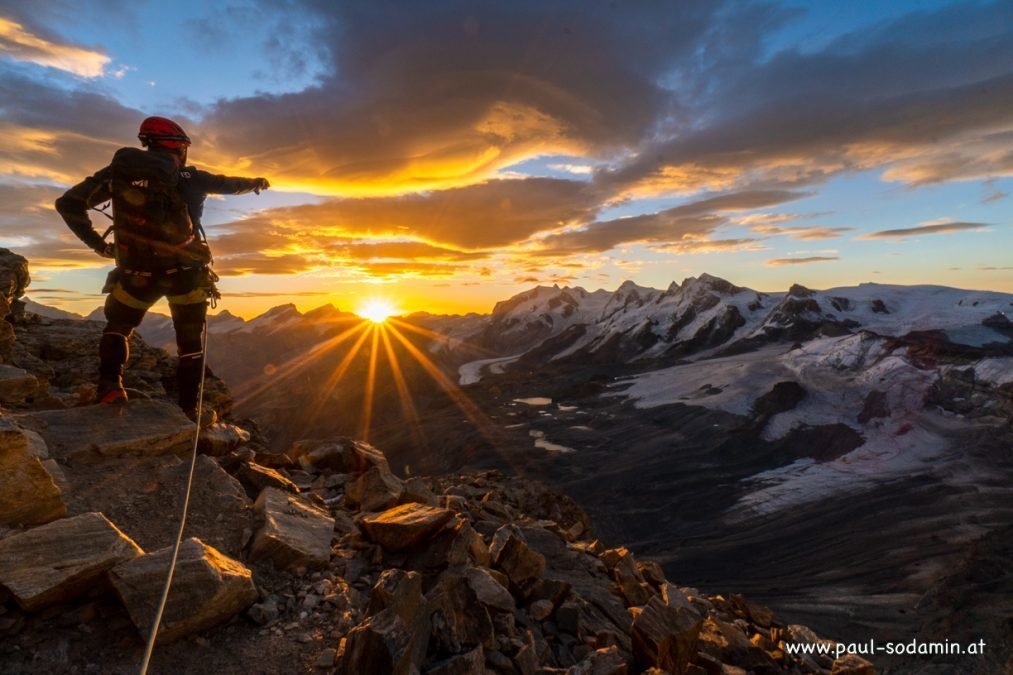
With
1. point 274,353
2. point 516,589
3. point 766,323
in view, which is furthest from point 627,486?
point 274,353

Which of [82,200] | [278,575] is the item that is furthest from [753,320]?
[82,200]

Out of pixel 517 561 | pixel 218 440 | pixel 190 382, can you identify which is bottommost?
pixel 517 561

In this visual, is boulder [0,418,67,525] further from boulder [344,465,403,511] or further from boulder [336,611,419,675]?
boulder [344,465,403,511]

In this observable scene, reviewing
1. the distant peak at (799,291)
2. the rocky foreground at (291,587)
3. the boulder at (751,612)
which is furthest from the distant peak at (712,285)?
the rocky foreground at (291,587)

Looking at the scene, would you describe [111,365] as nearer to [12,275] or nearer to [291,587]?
[291,587]

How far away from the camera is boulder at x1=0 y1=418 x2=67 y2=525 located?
3.41 metres

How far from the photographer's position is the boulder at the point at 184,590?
3.08 metres

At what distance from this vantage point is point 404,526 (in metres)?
4.82

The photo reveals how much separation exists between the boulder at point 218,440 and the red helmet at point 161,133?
3232 mm

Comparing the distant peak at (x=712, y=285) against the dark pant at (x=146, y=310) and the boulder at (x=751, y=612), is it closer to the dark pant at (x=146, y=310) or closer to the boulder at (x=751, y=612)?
the boulder at (x=751, y=612)

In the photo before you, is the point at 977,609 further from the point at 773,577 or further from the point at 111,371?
the point at 111,371

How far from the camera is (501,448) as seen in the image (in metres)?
59.8

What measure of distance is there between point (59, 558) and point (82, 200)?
347cm

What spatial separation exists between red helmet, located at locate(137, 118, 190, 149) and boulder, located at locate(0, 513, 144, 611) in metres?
3.65
